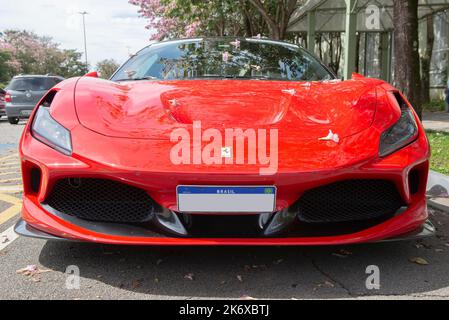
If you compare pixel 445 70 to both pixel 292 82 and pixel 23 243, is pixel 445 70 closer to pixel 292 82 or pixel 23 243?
pixel 292 82

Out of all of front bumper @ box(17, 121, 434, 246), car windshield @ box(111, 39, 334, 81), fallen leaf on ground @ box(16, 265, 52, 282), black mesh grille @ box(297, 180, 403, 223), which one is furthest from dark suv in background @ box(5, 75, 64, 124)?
black mesh grille @ box(297, 180, 403, 223)

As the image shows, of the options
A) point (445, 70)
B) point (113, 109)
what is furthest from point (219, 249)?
Result: point (445, 70)

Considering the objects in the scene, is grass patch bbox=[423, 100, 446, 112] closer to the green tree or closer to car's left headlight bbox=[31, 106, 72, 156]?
car's left headlight bbox=[31, 106, 72, 156]

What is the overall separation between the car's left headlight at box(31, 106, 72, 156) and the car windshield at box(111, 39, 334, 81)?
90 centimetres

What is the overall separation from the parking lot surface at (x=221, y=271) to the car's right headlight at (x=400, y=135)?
1.95 ft

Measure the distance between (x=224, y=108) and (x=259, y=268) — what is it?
0.82 meters

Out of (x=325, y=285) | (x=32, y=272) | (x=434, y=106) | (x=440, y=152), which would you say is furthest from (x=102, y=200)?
(x=434, y=106)

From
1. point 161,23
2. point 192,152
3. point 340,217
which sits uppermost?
point 161,23

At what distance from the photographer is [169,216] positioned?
7.06 feet

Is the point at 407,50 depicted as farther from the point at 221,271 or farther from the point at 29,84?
the point at 29,84

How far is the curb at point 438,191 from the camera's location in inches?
143

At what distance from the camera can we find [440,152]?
5605 mm
